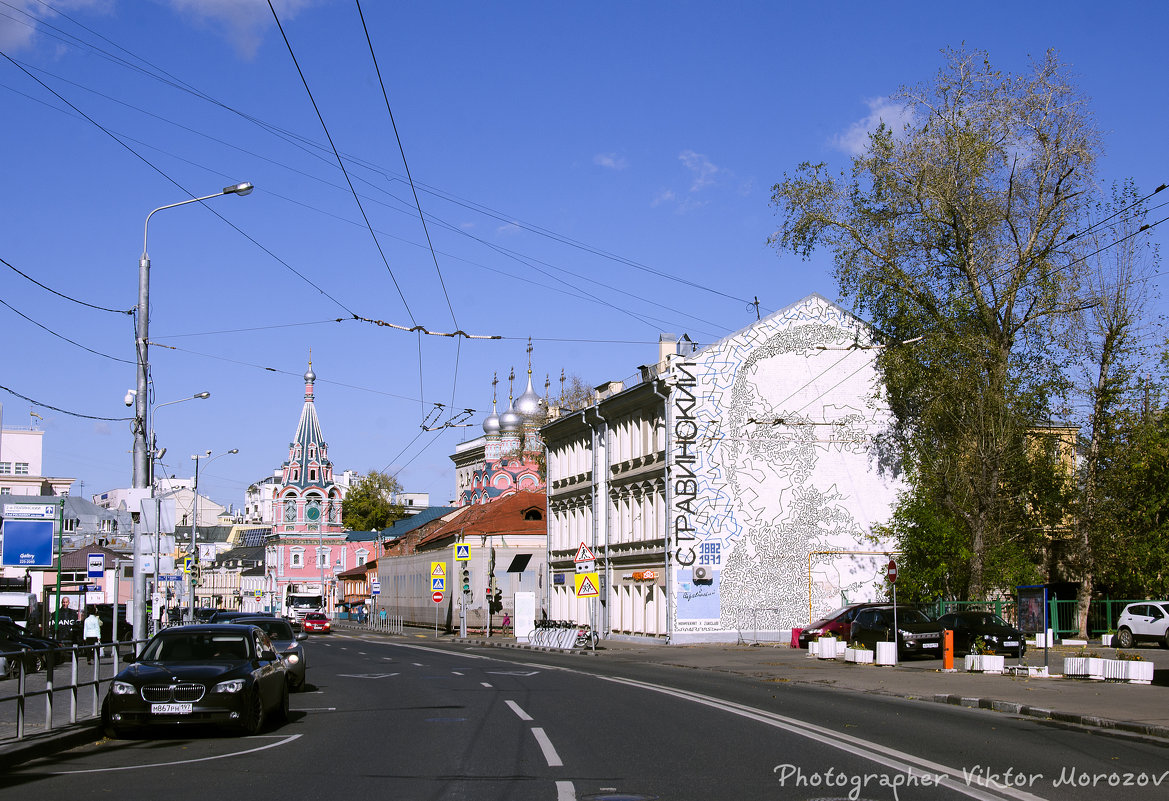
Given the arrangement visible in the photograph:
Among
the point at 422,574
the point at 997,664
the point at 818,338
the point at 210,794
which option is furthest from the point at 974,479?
the point at 422,574

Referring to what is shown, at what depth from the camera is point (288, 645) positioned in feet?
75.9

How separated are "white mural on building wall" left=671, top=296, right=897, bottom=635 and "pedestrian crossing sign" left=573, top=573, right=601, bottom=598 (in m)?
6.74

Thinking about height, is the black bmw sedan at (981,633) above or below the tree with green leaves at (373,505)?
below

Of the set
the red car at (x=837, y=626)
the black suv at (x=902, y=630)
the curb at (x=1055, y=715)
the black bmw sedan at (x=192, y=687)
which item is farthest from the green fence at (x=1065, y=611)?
the black bmw sedan at (x=192, y=687)

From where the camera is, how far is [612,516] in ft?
171

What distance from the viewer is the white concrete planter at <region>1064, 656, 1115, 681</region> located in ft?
75.6

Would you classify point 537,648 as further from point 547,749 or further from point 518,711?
point 547,749

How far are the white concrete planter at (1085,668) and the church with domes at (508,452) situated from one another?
59.3m

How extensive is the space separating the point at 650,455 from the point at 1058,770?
3611 centimetres

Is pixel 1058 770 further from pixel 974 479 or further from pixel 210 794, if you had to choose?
pixel 974 479

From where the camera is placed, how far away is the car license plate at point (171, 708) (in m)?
14.1

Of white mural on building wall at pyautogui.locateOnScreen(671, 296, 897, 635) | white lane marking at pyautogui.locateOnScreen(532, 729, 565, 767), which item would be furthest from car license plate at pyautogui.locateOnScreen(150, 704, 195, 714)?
white mural on building wall at pyautogui.locateOnScreen(671, 296, 897, 635)

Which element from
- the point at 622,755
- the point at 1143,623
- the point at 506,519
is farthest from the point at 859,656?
the point at 506,519

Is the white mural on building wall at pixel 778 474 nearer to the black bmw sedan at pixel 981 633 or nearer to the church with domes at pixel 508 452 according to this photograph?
the black bmw sedan at pixel 981 633
